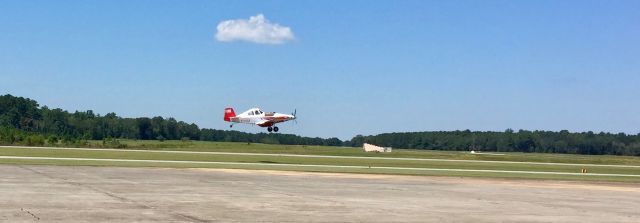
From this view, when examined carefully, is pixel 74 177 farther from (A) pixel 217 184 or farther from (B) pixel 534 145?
(B) pixel 534 145

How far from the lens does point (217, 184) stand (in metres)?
34.6

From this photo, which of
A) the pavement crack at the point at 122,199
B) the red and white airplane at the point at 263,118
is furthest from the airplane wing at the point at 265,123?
the pavement crack at the point at 122,199

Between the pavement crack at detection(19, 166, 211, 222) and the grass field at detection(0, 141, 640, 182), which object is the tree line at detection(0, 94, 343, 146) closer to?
the grass field at detection(0, 141, 640, 182)

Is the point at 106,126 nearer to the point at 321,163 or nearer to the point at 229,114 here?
the point at 229,114

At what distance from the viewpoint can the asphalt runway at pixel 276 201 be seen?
2172cm

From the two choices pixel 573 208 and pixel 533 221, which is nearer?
pixel 533 221

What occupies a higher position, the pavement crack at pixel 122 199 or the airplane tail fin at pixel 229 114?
the airplane tail fin at pixel 229 114

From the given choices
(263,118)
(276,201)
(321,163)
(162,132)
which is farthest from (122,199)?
(162,132)

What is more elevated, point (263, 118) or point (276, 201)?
point (263, 118)

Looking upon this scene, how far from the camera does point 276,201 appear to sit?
87.8ft

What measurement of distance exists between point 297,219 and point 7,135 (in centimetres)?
7657

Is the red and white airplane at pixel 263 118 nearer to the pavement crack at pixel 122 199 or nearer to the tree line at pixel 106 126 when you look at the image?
the tree line at pixel 106 126

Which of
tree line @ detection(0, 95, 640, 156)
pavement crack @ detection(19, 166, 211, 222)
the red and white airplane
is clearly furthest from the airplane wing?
pavement crack @ detection(19, 166, 211, 222)

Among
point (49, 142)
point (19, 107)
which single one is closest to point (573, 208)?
point (49, 142)
